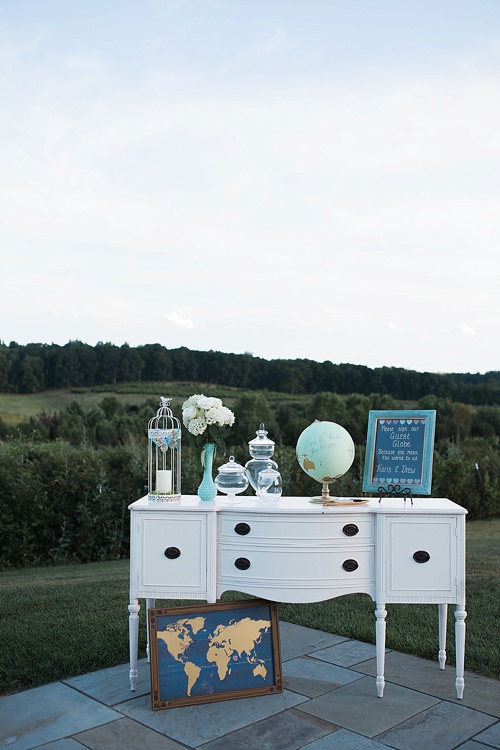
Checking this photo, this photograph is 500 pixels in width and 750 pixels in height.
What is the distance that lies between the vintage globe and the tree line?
14.3m

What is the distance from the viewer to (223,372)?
18562mm

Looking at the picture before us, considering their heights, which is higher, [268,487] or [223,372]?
[223,372]

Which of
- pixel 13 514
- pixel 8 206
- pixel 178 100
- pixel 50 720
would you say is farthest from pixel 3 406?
pixel 50 720

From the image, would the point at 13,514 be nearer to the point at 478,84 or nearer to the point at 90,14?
the point at 90,14

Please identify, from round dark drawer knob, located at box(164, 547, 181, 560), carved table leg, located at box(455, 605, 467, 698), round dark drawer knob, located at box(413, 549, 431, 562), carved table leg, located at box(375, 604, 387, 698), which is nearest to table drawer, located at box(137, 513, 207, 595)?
round dark drawer knob, located at box(164, 547, 181, 560)

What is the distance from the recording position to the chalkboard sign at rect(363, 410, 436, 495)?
11.6 feet

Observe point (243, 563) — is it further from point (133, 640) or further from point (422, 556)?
point (422, 556)

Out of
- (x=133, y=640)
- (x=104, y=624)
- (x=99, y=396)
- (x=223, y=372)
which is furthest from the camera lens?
(x=223, y=372)

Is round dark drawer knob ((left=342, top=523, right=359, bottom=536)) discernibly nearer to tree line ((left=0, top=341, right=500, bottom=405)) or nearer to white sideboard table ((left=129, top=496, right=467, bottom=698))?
white sideboard table ((left=129, top=496, right=467, bottom=698))

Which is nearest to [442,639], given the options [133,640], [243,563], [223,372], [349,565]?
[349,565]

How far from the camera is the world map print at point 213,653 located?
11.0 feet

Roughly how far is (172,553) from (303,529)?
0.66 metres

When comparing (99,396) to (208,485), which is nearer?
(208,485)

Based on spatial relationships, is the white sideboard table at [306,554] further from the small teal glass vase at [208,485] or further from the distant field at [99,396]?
the distant field at [99,396]
